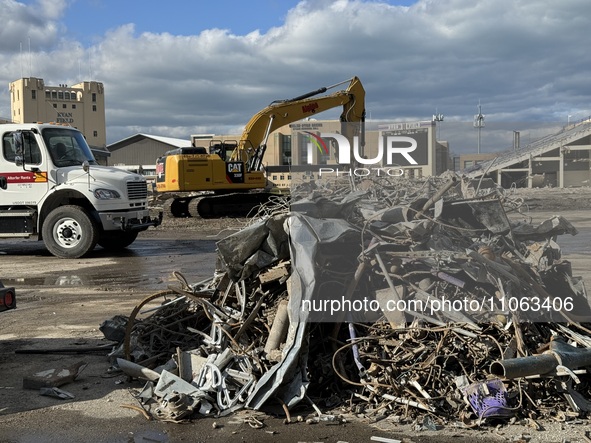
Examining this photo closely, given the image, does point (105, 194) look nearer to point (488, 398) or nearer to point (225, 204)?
point (225, 204)

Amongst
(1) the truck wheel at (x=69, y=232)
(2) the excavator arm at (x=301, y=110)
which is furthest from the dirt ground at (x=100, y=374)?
(2) the excavator arm at (x=301, y=110)

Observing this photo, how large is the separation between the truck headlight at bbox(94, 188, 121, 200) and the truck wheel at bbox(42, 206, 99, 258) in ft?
1.68

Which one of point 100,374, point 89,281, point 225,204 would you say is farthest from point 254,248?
point 225,204

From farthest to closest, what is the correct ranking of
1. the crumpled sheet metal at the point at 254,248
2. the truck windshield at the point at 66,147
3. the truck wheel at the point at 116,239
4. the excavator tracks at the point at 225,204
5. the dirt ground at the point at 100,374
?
the excavator tracks at the point at 225,204 < the truck wheel at the point at 116,239 < the truck windshield at the point at 66,147 < the crumpled sheet metal at the point at 254,248 < the dirt ground at the point at 100,374

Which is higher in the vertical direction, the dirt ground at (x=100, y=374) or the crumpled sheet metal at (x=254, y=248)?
the crumpled sheet metal at (x=254, y=248)

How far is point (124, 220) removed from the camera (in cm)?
1391

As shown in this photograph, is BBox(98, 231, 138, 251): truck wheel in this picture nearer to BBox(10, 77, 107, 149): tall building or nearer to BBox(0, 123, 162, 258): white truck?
BBox(0, 123, 162, 258): white truck

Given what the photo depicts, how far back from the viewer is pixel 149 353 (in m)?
6.10

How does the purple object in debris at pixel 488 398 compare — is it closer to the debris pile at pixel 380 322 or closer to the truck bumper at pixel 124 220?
the debris pile at pixel 380 322

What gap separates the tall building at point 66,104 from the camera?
2886 inches

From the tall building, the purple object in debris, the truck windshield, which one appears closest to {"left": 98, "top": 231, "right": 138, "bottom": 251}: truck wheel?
the truck windshield

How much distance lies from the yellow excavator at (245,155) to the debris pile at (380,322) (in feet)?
47.1

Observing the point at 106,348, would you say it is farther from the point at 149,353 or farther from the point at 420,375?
the point at 420,375

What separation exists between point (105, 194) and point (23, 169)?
190 cm
